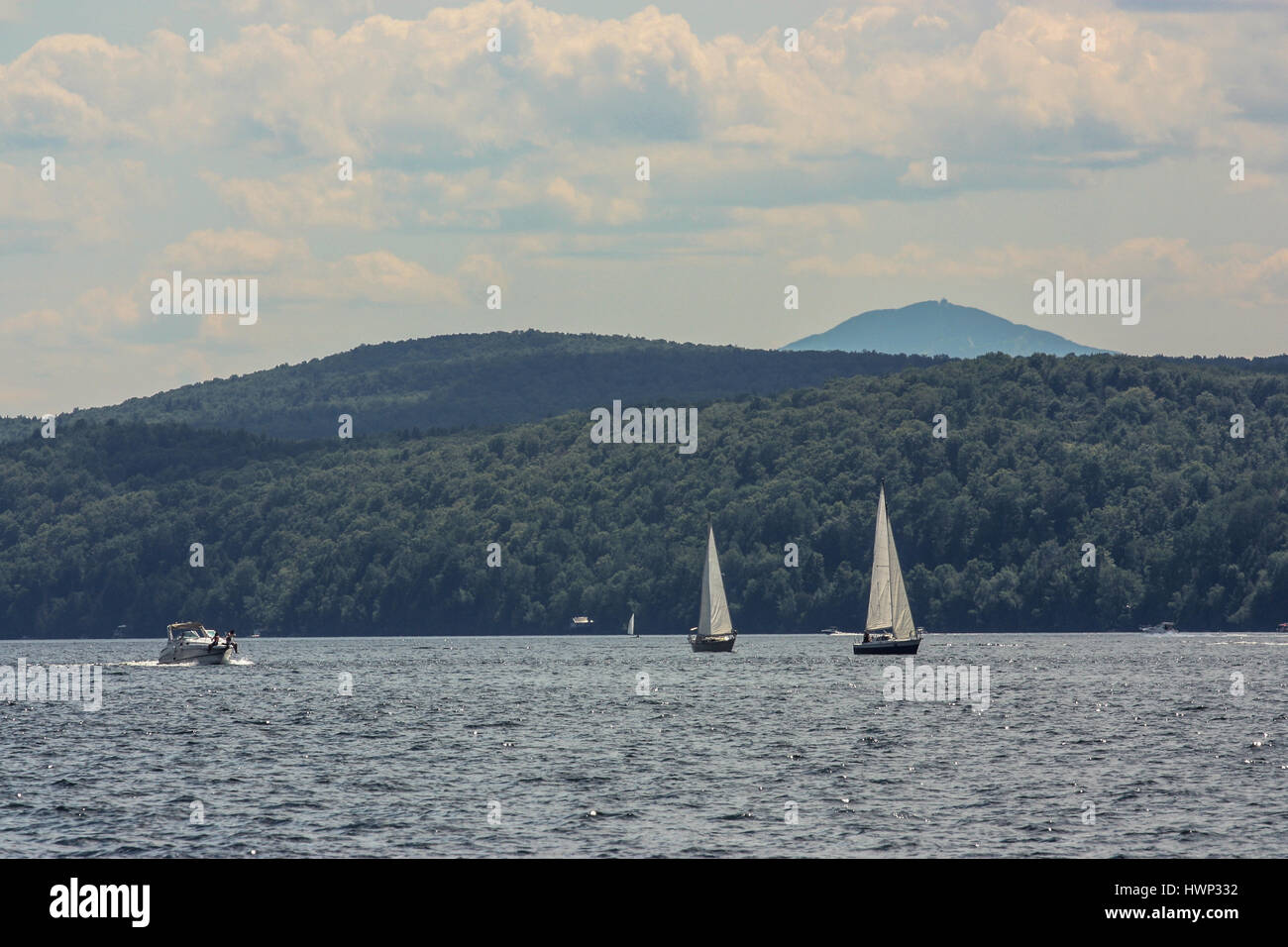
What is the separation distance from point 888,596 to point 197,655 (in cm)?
6247

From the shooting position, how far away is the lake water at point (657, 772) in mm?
46656

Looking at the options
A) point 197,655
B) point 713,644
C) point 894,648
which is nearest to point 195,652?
point 197,655

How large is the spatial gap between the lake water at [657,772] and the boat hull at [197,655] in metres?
40.6

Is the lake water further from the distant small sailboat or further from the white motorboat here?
the distant small sailboat

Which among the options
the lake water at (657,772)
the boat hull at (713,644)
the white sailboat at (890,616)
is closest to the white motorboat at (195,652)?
the lake water at (657,772)

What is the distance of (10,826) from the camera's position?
5069 cm

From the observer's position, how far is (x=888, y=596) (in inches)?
5901

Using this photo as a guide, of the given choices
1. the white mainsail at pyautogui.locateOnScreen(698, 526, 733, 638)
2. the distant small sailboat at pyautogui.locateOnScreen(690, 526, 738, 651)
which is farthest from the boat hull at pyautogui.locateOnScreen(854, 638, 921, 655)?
the white mainsail at pyautogui.locateOnScreen(698, 526, 733, 638)

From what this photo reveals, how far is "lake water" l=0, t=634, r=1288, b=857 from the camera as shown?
153 feet

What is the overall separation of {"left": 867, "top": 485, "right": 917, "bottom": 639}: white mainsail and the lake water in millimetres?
23524

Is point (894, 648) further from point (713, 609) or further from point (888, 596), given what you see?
point (713, 609)

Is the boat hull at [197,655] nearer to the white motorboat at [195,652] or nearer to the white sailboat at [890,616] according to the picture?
the white motorboat at [195,652]
